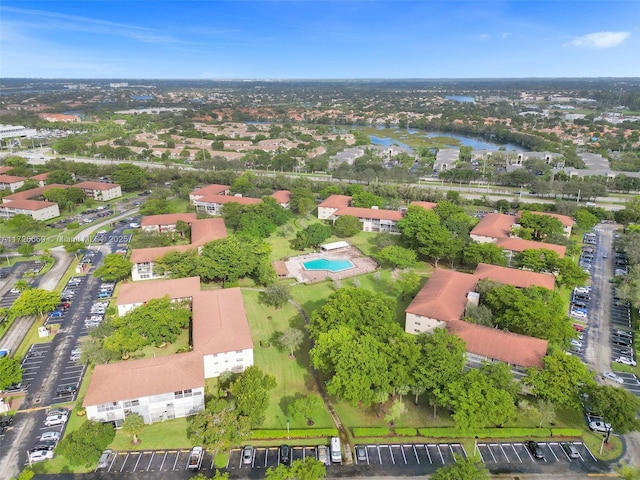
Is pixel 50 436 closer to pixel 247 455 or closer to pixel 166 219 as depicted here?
pixel 247 455

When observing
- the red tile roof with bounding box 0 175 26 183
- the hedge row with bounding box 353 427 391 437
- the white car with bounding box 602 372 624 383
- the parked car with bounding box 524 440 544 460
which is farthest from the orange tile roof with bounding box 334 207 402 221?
the red tile roof with bounding box 0 175 26 183

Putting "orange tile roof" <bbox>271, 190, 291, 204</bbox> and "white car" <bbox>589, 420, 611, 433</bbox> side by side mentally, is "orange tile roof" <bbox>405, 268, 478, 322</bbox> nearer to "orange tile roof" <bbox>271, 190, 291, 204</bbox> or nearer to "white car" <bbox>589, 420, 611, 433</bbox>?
"white car" <bbox>589, 420, 611, 433</bbox>

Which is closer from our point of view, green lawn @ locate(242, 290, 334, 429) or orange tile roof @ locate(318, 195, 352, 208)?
green lawn @ locate(242, 290, 334, 429)

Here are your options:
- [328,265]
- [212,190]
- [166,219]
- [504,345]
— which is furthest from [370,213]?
[504,345]

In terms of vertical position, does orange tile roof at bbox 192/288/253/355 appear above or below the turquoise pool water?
above

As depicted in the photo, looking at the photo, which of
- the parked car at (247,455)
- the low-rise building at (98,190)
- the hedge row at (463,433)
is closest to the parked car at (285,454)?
the parked car at (247,455)

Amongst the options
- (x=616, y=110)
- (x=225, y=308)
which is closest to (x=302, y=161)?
(x=225, y=308)
